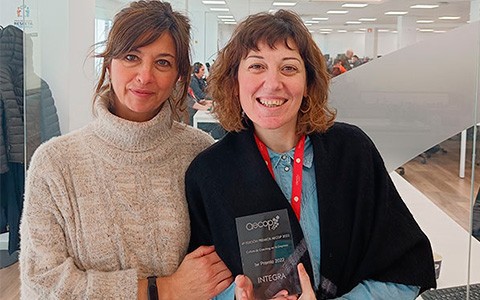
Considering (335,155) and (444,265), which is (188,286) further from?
(444,265)

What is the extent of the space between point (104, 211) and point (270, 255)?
0.38m

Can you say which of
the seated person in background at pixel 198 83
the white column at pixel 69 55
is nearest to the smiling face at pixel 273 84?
the seated person in background at pixel 198 83

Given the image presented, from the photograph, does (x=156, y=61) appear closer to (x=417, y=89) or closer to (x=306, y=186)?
(x=306, y=186)

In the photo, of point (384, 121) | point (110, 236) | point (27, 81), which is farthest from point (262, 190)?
point (27, 81)

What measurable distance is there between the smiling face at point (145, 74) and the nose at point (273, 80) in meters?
0.24

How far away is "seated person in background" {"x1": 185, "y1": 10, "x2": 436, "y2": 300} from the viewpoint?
1189 mm

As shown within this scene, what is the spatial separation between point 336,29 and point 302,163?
1.34m

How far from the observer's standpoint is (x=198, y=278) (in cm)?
125

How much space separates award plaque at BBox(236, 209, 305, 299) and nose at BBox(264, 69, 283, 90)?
26 cm

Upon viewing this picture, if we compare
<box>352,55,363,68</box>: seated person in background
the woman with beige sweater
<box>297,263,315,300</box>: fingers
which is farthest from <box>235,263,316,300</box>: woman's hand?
<box>352,55,363,68</box>: seated person in background

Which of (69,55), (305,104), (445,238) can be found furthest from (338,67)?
(69,55)

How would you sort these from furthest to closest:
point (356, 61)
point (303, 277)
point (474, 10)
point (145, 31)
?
1. point (356, 61)
2. point (474, 10)
3. point (145, 31)
4. point (303, 277)

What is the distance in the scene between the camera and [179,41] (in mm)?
1279

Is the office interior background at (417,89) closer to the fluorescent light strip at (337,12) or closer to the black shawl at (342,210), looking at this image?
the fluorescent light strip at (337,12)
